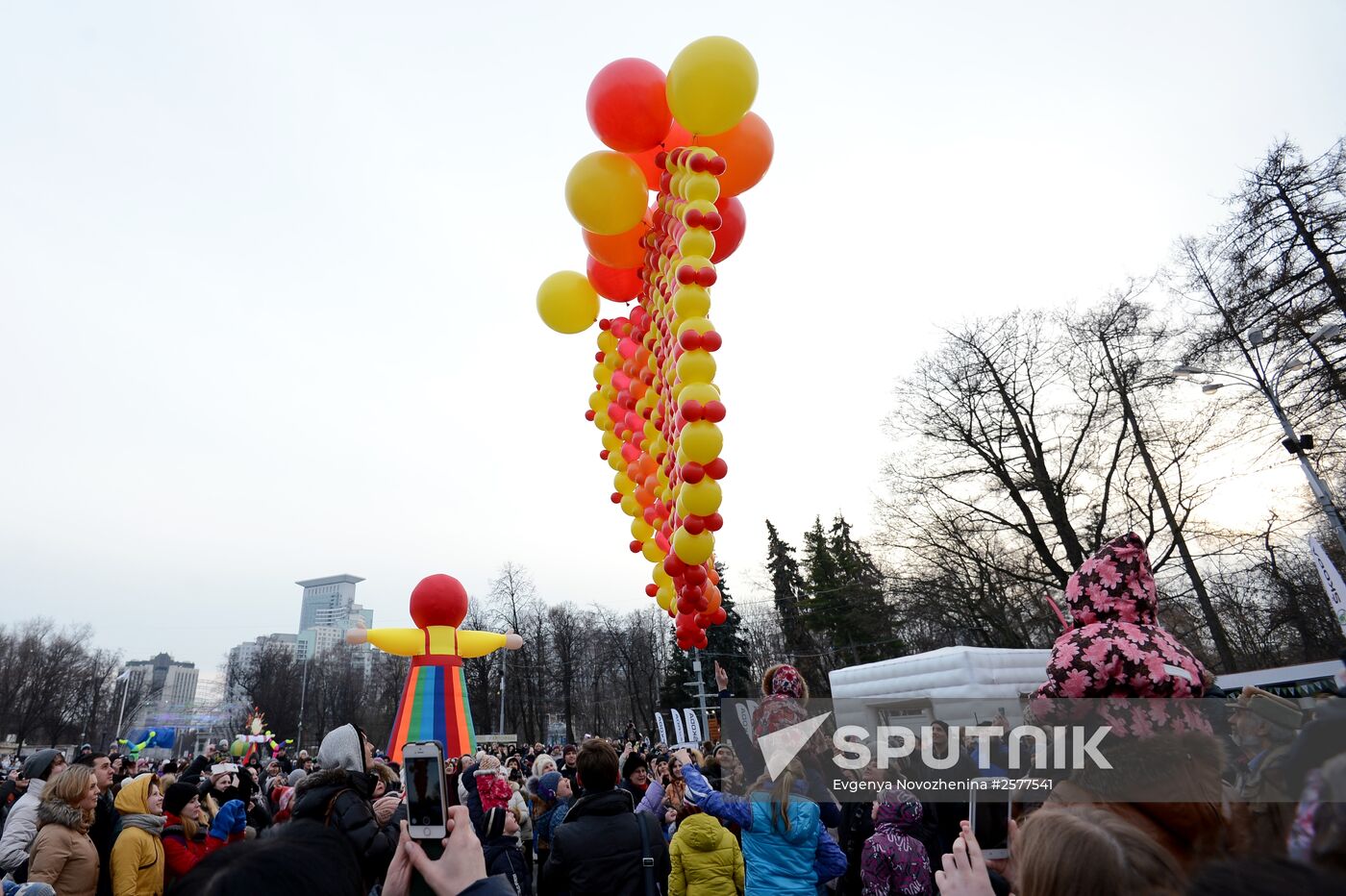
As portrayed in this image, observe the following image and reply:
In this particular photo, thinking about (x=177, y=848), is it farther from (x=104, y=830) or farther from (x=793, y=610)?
(x=793, y=610)

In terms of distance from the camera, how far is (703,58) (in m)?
6.58

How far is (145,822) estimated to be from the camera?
4.75 meters

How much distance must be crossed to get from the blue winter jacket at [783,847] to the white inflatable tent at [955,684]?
8.77 metres

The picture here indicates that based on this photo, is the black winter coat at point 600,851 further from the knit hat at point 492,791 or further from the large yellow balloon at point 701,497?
the large yellow balloon at point 701,497

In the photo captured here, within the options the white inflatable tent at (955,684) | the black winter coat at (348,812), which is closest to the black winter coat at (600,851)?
the black winter coat at (348,812)

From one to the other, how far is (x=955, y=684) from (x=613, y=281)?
9891 millimetres

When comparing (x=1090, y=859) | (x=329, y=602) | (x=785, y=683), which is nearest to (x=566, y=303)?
(x=785, y=683)

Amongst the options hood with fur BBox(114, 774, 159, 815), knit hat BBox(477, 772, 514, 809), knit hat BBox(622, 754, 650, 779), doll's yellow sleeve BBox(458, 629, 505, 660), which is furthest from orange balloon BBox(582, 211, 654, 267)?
doll's yellow sleeve BBox(458, 629, 505, 660)

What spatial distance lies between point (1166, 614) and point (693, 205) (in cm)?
1917

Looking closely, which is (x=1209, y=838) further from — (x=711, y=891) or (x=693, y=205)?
(x=693, y=205)

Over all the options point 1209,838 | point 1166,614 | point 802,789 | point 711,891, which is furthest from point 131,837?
point 1166,614

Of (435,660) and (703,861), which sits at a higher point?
(435,660)

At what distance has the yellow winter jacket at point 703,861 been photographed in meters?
4.20

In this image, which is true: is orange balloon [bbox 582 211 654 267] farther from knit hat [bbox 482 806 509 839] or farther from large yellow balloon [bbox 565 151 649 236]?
knit hat [bbox 482 806 509 839]
